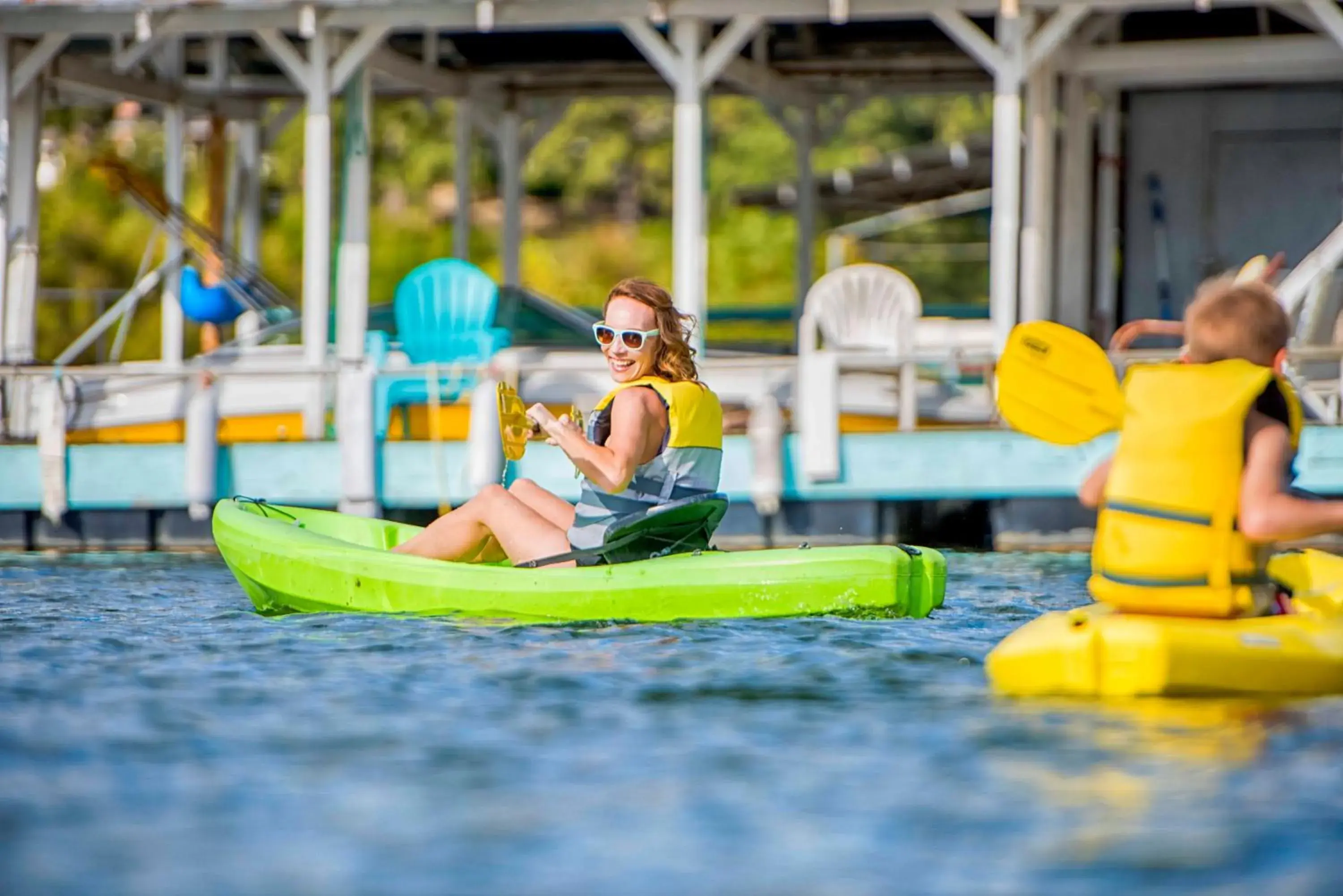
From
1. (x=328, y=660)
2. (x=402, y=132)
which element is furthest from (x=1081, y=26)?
(x=402, y=132)

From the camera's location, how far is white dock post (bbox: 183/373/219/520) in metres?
11.2

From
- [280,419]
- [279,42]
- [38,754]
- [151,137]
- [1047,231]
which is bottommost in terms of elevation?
[38,754]

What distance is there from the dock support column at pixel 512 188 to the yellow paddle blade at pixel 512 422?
8844 millimetres

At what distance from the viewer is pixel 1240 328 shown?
5184mm

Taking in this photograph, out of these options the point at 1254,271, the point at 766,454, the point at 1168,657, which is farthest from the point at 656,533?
the point at 1254,271

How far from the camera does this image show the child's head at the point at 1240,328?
518 centimetres

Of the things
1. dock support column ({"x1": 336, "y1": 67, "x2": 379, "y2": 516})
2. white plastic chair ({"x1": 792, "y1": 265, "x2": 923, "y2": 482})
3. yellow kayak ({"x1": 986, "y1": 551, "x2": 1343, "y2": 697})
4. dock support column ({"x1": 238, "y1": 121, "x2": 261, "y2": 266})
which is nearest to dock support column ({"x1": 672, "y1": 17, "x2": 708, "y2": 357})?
white plastic chair ({"x1": 792, "y1": 265, "x2": 923, "y2": 482})

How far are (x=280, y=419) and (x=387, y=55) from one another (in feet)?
9.40

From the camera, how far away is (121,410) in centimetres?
1234

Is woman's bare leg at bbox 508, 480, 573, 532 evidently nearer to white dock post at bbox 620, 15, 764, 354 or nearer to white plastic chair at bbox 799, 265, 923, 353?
white dock post at bbox 620, 15, 764, 354

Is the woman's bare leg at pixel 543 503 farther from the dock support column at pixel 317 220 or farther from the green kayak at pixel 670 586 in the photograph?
the dock support column at pixel 317 220

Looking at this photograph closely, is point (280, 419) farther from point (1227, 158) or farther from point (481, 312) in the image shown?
point (1227, 158)

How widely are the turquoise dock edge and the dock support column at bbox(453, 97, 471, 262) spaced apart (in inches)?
171

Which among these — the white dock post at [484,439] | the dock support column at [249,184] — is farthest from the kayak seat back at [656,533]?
the dock support column at [249,184]
